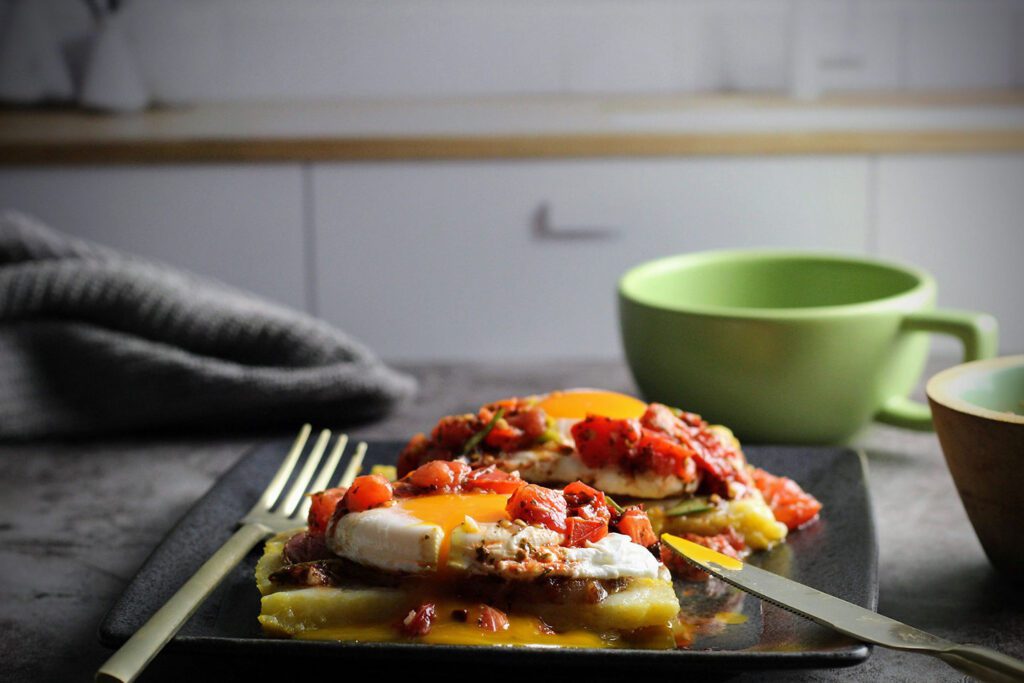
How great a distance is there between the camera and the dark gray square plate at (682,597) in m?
0.75

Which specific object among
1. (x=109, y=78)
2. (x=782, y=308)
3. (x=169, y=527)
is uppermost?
(x=109, y=78)

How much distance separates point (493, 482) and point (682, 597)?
0.17 metres

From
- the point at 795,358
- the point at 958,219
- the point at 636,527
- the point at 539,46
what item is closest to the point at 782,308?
the point at 795,358

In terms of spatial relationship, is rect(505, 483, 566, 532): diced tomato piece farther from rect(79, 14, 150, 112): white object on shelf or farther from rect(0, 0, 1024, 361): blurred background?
rect(79, 14, 150, 112): white object on shelf

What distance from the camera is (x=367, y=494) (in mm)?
891

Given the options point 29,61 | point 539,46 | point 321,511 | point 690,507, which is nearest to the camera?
point 321,511

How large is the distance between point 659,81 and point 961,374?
6.50 feet

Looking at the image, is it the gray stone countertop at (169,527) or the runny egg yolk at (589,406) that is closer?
the gray stone countertop at (169,527)

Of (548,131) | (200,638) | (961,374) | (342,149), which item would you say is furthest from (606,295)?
(200,638)

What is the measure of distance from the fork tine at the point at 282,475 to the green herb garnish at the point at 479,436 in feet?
0.63

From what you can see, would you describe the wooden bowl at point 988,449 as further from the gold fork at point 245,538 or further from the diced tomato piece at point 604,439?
the gold fork at point 245,538

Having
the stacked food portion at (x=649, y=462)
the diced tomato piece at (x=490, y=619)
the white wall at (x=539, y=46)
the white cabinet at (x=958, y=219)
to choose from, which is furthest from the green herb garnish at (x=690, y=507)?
the white wall at (x=539, y=46)

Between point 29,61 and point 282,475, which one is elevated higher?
point 29,61

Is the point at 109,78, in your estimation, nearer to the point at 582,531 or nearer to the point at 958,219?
the point at 958,219
